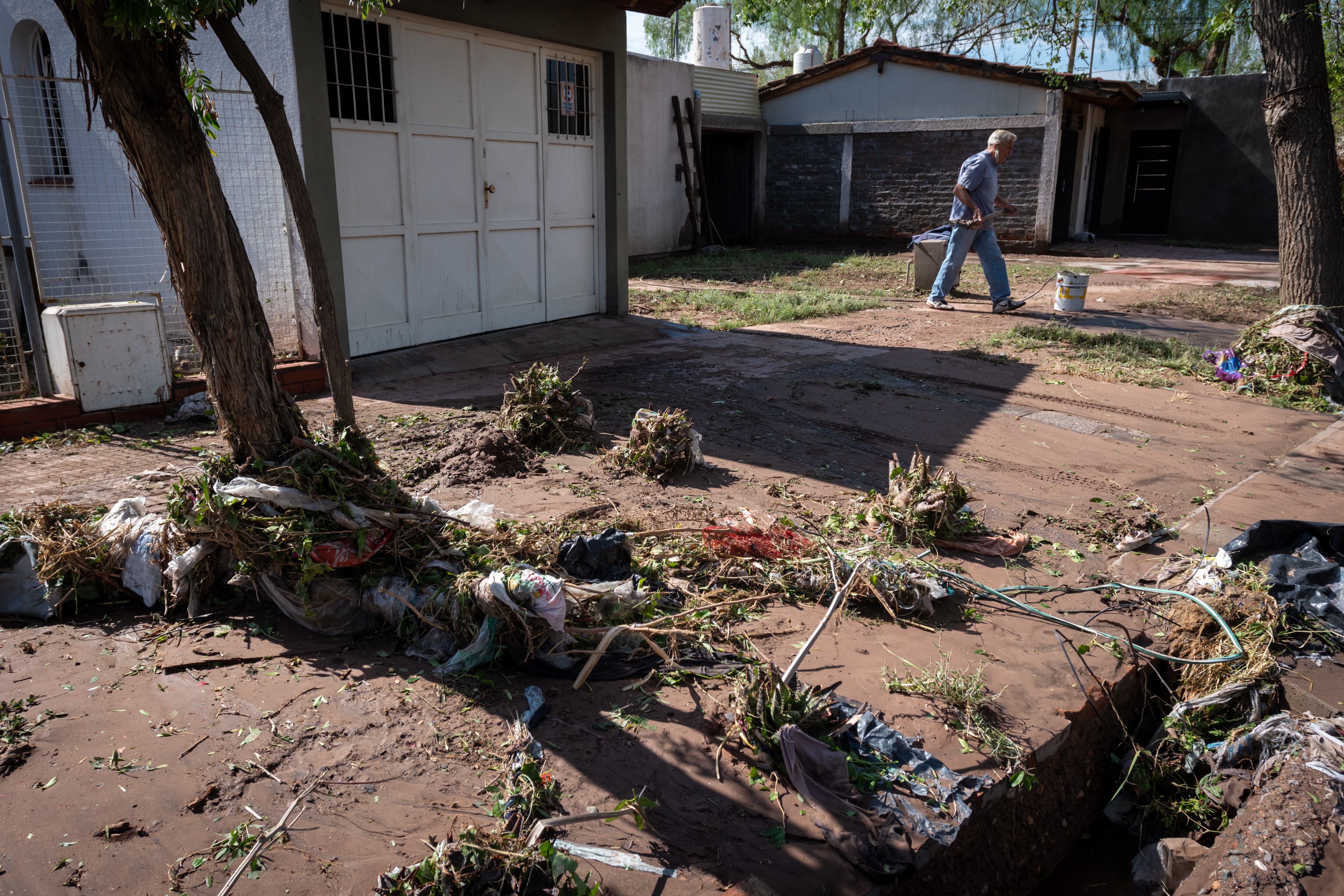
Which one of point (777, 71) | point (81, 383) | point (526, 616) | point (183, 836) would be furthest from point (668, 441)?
point (777, 71)

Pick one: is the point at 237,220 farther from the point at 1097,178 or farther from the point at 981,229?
the point at 1097,178

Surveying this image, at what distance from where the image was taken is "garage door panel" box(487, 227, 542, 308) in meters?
8.53

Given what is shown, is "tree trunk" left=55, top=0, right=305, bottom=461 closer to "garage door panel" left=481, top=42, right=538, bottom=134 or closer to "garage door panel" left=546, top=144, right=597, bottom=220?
"garage door panel" left=481, top=42, right=538, bottom=134

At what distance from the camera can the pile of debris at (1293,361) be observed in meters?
7.00

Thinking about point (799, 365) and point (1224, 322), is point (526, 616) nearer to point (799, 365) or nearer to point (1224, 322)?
point (799, 365)

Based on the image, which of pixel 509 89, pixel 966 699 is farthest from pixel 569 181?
pixel 966 699

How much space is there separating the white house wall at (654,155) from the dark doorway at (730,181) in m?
2.43

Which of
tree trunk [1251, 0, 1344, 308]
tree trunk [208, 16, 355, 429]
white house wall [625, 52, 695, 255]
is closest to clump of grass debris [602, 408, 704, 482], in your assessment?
tree trunk [208, 16, 355, 429]

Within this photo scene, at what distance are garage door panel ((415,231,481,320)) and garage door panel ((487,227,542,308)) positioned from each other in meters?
0.23

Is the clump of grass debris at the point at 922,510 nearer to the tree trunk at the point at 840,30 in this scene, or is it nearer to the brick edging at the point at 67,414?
the brick edging at the point at 67,414

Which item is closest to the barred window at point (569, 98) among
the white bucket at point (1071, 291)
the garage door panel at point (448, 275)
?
the garage door panel at point (448, 275)

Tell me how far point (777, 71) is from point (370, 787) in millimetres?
37453

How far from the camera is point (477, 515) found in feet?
13.3

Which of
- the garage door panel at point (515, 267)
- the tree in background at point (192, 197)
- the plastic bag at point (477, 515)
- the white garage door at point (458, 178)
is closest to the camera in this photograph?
the tree in background at point (192, 197)
